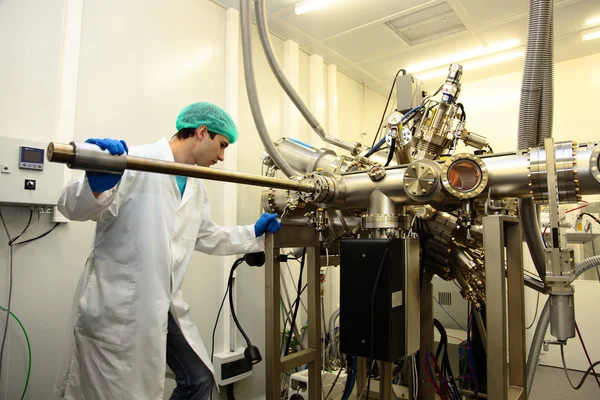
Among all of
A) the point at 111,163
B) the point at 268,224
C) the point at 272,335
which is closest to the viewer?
the point at 111,163

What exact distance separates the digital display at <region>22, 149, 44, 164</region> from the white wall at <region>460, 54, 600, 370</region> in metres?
3.24

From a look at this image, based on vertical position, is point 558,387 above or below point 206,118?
below

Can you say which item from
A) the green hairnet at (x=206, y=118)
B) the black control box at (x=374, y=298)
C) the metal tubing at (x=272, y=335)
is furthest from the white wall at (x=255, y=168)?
the black control box at (x=374, y=298)

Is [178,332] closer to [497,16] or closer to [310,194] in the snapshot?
[310,194]

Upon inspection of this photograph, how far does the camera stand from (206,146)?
1.51m

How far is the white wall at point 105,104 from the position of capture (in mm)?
1573

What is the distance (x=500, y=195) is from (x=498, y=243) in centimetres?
17

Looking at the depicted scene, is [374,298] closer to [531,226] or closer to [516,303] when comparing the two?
[516,303]

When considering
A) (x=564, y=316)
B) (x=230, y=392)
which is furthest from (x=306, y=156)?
(x=230, y=392)

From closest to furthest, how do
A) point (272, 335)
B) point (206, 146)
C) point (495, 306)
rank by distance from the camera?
point (495, 306), point (272, 335), point (206, 146)

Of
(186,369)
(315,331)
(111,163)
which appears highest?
(111,163)

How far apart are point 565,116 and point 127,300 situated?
354 centimetres

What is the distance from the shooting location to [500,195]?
3.49 feet

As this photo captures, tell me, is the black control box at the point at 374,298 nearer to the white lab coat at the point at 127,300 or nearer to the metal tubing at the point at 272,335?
the metal tubing at the point at 272,335
